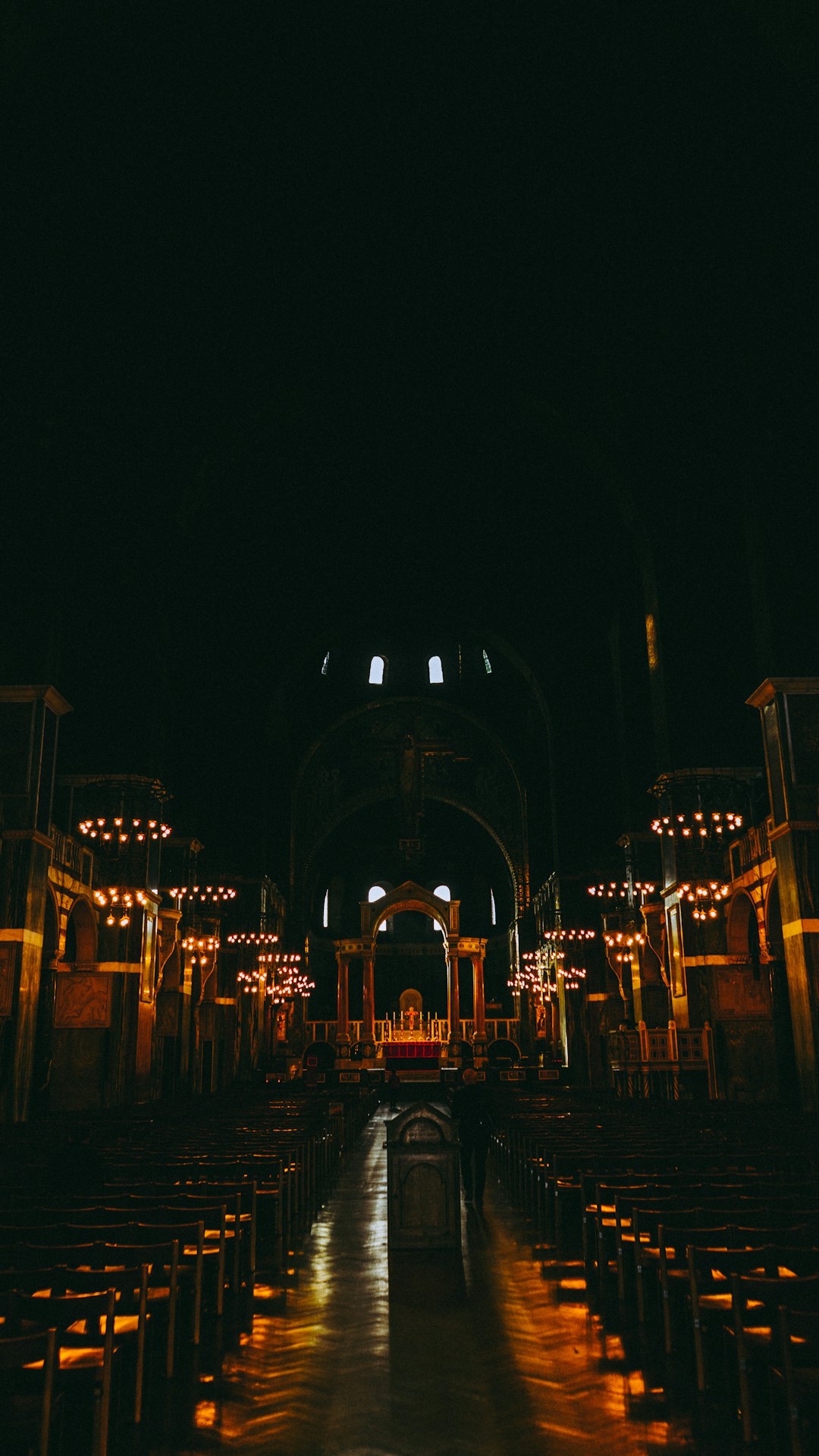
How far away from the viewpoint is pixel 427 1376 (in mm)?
6074

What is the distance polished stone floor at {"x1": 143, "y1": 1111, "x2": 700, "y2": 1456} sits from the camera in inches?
202

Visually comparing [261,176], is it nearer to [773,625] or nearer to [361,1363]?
[773,625]

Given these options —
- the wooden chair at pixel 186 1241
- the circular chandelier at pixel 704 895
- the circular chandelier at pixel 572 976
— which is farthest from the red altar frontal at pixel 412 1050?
the wooden chair at pixel 186 1241

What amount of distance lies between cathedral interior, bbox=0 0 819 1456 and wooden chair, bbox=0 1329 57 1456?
2 centimetres

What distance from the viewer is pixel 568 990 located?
130ft

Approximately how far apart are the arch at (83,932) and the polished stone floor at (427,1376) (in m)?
17.2

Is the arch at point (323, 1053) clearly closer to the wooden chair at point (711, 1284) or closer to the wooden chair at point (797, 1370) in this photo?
the wooden chair at point (711, 1284)

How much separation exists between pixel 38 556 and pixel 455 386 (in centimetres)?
1648

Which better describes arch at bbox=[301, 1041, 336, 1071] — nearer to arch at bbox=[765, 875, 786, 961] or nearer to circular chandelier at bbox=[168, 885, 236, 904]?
circular chandelier at bbox=[168, 885, 236, 904]

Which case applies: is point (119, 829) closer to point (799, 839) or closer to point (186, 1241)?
point (799, 839)

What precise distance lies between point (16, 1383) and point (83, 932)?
2211 cm

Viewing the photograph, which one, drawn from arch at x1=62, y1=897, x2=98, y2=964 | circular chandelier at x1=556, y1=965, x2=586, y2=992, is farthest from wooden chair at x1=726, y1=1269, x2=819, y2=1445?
circular chandelier at x1=556, y1=965, x2=586, y2=992

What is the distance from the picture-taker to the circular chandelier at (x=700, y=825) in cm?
2169

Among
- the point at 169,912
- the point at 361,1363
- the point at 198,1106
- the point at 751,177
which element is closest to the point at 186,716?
the point at 169,912
